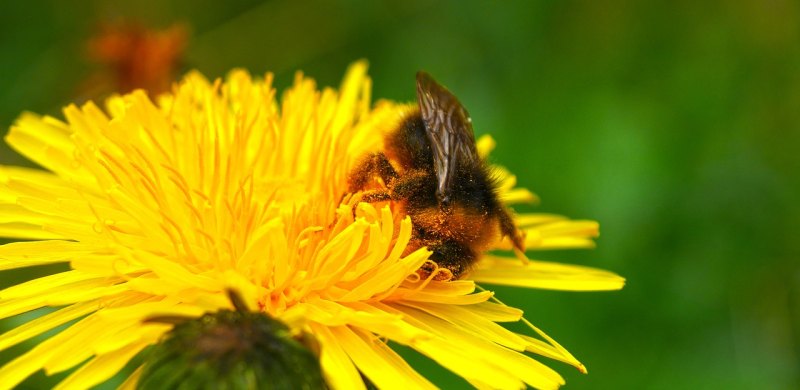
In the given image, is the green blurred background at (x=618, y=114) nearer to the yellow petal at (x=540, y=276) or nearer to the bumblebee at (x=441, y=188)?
the yellow petal at (x=540, y=276)

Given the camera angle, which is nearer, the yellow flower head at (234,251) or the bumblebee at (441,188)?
the yellow flower head at (234,251)

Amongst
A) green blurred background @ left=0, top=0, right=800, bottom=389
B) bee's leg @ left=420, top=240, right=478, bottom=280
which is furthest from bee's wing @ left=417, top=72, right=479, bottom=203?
green blurred background @ left=0, top=0, right=800, bottom=389

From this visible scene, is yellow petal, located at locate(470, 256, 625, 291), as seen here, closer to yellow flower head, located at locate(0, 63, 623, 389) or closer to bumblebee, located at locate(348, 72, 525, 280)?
yellow flower head, located at locate(0, 63, 623, 389)

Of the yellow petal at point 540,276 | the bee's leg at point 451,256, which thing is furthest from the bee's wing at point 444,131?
the yellow petal at point 540,276

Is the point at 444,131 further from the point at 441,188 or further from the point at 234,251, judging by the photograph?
the point at 234,251

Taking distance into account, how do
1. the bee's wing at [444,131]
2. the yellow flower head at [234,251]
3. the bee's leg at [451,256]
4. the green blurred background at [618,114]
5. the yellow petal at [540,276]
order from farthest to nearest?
1. the green blurred background at [618,114]
2. the yellow petal at [540,276]
3. the bee's leg at [451,256]
4. the bee's wing at [444,131]
5. the yellow flower head at [234,251]

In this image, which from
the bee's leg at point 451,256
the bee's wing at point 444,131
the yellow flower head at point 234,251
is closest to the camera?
the yellow flower head at point 234,251

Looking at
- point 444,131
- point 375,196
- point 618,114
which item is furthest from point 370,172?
point 618,114

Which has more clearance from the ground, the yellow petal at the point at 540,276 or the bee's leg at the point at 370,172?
the bee's leg at the point at 370,172
